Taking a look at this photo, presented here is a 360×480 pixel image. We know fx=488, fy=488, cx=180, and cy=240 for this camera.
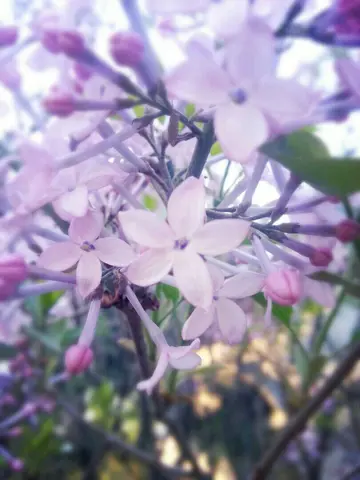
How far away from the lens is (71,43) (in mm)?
349

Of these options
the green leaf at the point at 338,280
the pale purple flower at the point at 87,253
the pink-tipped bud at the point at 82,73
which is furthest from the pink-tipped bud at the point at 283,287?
the pink-tipped bud at the point at 82,73

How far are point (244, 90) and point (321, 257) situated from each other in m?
0.17

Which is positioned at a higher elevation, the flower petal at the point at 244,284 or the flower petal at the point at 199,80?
the flower petal at the point at 199,80

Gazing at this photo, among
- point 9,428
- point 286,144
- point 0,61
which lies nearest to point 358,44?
point 286,144

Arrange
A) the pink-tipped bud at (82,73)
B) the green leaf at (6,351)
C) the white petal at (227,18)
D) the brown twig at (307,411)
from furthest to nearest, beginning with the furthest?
the green leaf at (6,351) → the brown twig at (307,411) → the pink-tipped bud at (82,73) → the white petal at (227,18)

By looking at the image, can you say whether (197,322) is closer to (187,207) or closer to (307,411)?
(187,207)

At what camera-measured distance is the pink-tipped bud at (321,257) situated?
1.37 feet

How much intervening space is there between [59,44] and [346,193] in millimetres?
233

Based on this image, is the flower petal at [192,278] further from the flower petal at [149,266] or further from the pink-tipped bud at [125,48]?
the pink-tipped bud at [125,48]

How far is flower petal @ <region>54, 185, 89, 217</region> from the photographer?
376mm

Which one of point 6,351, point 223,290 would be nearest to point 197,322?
point 223,290

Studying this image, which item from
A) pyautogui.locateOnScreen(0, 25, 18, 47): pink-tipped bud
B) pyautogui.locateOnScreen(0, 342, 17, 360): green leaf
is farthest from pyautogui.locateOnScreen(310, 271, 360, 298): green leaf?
pyautogui.locateOnScreen(0, 342, 17, 360): green leaf

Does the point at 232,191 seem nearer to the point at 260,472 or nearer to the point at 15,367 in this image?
Answer: the point at 260,472

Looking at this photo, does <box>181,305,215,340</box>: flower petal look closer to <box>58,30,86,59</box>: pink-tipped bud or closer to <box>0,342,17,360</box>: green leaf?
<box>58,30,86,59</box>: pink-tipped bud
